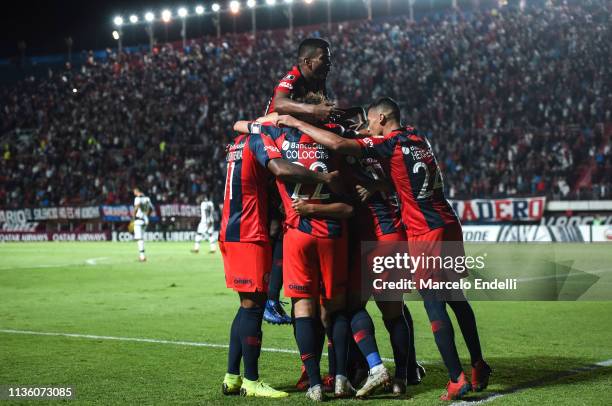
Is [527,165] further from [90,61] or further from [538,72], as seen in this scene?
[90,61]

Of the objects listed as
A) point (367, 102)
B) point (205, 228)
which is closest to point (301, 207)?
point (205, 228)

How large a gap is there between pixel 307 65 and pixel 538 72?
31668mm

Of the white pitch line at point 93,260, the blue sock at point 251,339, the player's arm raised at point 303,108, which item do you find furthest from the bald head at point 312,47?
the white pitch line at point 93,260

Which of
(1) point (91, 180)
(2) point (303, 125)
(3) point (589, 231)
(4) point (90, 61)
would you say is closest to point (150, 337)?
(2) point (303, 125)

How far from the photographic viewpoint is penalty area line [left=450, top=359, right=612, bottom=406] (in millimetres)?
6035

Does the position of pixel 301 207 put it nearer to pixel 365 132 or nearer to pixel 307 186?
pixel 307 186

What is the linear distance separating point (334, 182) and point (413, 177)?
0.72m

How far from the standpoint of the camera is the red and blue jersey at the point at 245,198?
6.61 m

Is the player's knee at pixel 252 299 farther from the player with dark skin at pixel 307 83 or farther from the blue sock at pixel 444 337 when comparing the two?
the player with dark skin at pixel 307 83

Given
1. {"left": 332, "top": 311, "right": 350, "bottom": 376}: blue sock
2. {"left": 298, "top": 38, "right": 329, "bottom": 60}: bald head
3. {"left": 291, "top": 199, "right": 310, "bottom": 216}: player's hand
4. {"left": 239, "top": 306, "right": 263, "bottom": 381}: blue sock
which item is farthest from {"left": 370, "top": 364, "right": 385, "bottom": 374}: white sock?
{"left": 298, "top": 38, "right": 329, "bottom": 60}: bald head

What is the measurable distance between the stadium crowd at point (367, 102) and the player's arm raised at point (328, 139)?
2747 cm

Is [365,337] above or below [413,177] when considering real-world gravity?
below

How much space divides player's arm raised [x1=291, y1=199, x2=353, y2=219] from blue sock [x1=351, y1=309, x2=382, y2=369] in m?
0.82

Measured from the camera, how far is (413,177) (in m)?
6.61
